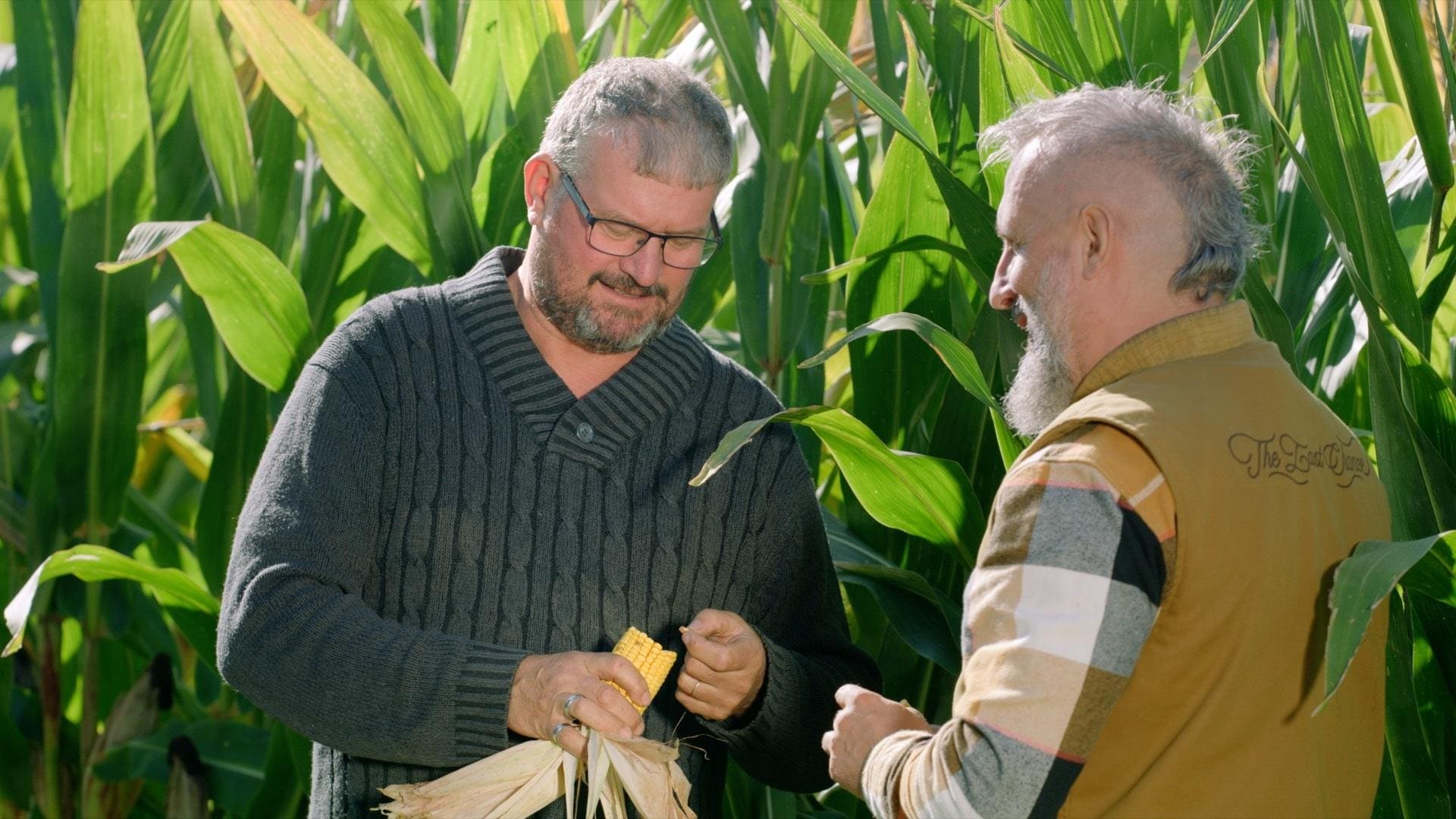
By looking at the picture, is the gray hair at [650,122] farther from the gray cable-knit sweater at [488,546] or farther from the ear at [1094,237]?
the ear at [1094,237]

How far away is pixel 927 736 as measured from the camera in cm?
107

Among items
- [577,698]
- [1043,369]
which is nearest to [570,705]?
[577,698]

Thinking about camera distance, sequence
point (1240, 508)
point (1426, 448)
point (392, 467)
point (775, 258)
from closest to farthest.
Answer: point (1240, 508)
point (1426, 448)
point (392, 467)
point (775, 258)

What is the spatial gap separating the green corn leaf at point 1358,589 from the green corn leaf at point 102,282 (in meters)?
1.39

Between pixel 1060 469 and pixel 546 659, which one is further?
pixel 546 659

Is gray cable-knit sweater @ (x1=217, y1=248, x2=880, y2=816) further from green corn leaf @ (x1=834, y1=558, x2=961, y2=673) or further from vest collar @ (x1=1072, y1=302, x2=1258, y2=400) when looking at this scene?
vest collar @ (x1=1072, y1=302, x2=1258, y2=400)

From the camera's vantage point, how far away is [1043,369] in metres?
1.13

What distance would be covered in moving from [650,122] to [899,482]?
39 cm

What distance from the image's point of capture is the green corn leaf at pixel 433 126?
1.60 metres

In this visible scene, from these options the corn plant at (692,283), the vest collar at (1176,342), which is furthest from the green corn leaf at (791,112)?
the vest collar at (1176,342)

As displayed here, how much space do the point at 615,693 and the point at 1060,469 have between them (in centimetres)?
40

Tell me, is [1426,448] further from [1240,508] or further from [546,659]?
[546,659]

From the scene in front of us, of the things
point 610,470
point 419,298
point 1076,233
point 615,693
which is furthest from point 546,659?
point 1076,233

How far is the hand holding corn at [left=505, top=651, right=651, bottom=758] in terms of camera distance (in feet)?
3.76
